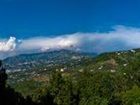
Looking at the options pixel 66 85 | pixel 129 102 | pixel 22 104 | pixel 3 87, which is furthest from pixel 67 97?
pixel 3 87

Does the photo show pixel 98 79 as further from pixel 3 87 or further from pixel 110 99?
pixel 3 87

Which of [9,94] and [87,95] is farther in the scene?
[87,95]

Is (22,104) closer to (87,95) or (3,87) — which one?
(3,87)

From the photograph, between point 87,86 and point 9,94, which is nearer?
point 9,94

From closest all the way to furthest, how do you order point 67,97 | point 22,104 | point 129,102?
point 22,104 < point 67,97 < point 129,102

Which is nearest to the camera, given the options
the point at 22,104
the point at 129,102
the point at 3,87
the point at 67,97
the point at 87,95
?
the point at 3,87

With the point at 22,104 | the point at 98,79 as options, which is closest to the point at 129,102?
the point at 98,79

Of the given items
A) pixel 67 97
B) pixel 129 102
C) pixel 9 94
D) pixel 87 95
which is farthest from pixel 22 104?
pixel 129 102

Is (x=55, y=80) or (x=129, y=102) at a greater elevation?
(x=55, y=80)

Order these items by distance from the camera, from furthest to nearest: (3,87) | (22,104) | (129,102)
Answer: (129,102) → (22,104) → (3,87)
